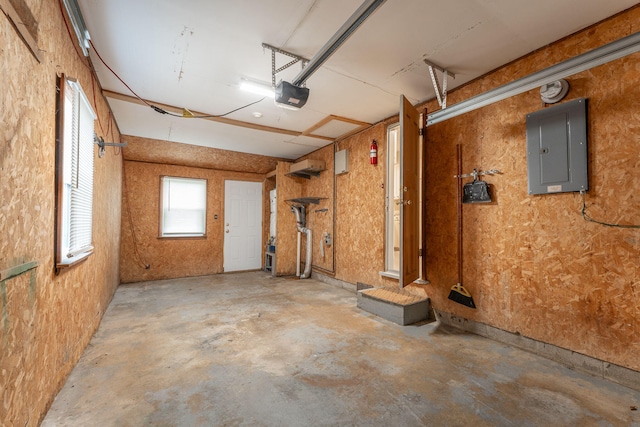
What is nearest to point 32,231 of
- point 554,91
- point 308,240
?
point 554,91

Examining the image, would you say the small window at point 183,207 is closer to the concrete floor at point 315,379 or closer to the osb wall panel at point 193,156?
the osb wall panel at point 193,156

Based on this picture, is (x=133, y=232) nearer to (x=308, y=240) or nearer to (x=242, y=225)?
(x=242, y=225)

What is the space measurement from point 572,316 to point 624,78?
1764mm

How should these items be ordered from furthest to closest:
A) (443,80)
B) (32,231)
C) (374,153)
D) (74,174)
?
(374,153) → (443,80) → (74,174) → (32,231)

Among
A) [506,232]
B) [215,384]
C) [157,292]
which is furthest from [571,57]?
[157,292]

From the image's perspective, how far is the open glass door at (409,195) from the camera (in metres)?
2.78

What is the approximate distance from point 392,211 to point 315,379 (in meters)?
2.52

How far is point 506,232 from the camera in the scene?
2596 mm

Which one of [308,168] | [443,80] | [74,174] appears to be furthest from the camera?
[308,168]

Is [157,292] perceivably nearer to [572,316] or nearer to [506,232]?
[506,232]

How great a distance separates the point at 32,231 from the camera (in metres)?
1.39

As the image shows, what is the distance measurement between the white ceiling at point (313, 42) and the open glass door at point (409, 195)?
1.38 ft

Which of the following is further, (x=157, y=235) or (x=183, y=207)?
(x=183, y=207)

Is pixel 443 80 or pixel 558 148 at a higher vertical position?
pixel 443 80
